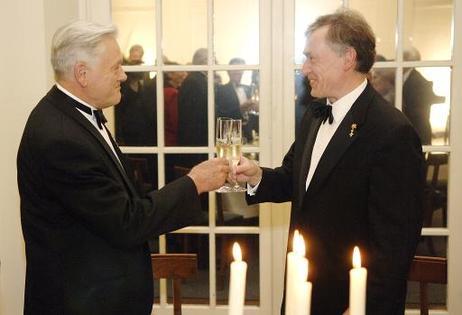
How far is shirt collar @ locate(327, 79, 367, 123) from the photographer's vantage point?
185 cm

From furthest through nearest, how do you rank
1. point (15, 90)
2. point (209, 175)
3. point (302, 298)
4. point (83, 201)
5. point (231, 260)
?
1. point (231, 260)
2. point (15, 90)
3. point (209, 175)
4. point (83, 201)
5. point (302, 298)

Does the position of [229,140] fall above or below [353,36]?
below

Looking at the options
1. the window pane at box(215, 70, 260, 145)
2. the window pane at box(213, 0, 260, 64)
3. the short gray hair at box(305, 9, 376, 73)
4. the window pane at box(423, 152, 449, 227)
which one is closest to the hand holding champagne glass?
the short gray hair at box(305, 9, 376, 73)

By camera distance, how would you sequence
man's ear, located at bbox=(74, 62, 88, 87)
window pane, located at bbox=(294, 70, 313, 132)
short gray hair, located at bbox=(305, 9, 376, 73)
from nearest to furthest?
man's ear, located at bbox=(74, 62, 88, 87) → short gray hair, located at bbox=(305, 9, 376, 73) → window pane, located at bbox=(294, 70, 313, 132)

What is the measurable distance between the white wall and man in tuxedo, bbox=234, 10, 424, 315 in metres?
1.33

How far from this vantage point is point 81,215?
158cm

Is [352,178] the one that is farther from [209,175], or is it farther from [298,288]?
[298,288]

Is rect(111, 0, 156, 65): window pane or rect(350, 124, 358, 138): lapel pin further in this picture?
rect(111, 0, 156, 65): window pane

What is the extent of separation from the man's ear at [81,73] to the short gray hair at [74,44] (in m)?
0.01

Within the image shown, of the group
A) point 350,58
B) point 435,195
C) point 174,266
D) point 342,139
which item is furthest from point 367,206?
point 435,195

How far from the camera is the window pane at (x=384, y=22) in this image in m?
2.78

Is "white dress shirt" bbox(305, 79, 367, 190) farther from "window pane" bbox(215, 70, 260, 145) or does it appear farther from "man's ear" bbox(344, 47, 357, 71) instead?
→ "window pane" bbox(215, 70, 260, 145)

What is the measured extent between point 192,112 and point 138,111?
301 millimetres

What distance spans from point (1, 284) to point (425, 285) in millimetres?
1986
